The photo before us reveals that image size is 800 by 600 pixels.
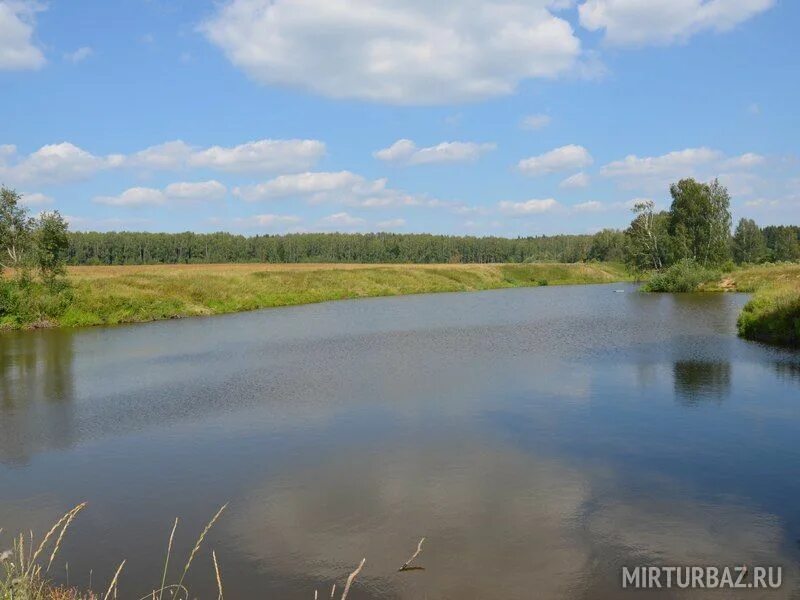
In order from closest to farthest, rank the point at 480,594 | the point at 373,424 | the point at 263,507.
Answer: the point at 480,594
the point at 263,507
the point at 373,424

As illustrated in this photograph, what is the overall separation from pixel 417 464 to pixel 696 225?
81027 millimetres

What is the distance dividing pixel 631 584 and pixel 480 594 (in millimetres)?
2167

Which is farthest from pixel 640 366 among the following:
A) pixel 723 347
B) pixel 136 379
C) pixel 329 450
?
pixel 136 379

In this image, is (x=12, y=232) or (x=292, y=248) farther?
(x=292, y=248)

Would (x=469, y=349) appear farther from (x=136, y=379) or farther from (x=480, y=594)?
(x=480, y=594)

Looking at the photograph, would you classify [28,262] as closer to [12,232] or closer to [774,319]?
[12,232]

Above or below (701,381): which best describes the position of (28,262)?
above

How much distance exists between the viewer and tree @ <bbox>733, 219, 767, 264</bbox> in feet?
487

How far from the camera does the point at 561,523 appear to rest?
10219 millimetres

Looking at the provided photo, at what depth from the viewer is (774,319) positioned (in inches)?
1219

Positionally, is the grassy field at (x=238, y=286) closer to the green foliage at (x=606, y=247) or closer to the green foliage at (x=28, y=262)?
the green foliage at (x=28, y=262)

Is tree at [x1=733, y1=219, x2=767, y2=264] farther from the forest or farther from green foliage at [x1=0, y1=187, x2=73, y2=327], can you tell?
green foliage at [x1=0, y1=187, x2=73, y2=327]

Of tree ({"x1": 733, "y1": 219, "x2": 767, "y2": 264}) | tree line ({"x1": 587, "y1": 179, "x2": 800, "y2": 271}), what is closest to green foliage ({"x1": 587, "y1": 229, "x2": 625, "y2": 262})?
tree ({"x1": 733, "y1": 219, "x2": 767, "y2": 264})

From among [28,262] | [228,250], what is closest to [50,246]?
[28,262]
